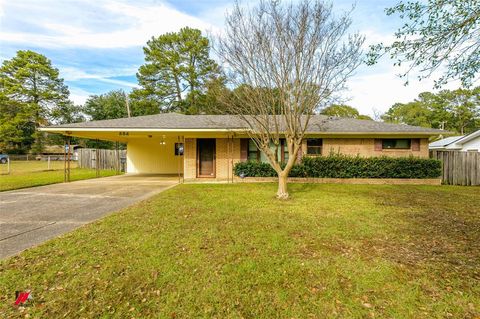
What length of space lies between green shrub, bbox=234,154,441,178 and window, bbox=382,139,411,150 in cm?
99

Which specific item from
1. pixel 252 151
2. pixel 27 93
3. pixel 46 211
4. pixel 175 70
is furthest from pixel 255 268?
pixel 27 93

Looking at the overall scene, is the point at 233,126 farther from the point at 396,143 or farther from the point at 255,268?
the point at 396,143

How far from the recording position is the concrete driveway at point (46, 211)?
4402 mm

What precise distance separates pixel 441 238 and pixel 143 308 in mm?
5118

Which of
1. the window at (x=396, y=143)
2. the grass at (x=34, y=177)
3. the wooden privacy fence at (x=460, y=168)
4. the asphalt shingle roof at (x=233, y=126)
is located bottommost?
the grass at (x=34, y=177)

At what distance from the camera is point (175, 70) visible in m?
29.1

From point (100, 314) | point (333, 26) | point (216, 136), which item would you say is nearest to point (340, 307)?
point (100, 314)

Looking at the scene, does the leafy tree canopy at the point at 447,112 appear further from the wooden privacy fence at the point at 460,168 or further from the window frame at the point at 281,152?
the window frame at the point at 281,152

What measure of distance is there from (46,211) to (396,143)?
1499 centimetres

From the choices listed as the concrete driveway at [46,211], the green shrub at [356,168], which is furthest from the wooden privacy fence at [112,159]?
the green shrub at [356,168]

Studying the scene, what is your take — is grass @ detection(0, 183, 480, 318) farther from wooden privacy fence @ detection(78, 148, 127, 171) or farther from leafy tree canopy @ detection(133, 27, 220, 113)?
leafy tree canopy @ detection(133, 27, 220, 113)

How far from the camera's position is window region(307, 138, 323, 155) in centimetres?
1298

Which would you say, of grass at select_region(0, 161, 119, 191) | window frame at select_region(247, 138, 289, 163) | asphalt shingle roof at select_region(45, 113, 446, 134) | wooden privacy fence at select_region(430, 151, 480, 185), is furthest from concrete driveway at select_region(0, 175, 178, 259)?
wooden privacy fence at select_region(430, 151, 480, 185)

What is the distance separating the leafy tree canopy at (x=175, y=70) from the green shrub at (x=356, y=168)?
61.7 feet
